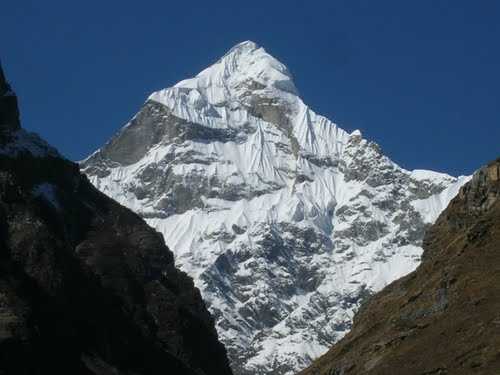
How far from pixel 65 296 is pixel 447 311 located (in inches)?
2520

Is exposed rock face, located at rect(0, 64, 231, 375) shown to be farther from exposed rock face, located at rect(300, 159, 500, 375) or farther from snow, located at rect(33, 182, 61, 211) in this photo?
exposed rock face, located at rect(300, 159, 500, 375)

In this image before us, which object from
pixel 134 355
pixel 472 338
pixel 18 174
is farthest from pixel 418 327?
pixel 18 174

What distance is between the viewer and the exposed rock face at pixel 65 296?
14012 cm

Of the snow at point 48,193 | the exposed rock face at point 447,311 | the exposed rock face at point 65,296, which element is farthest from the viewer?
the snow at point 48,193

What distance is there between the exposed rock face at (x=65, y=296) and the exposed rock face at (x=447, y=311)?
90.6ft

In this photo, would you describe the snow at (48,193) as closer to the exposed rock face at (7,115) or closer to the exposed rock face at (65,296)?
the exposed rock face at (65,296)

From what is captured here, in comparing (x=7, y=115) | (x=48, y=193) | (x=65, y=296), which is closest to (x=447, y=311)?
(x=65, y=296)

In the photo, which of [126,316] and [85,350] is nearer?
[85,350]

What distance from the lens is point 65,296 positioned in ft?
527

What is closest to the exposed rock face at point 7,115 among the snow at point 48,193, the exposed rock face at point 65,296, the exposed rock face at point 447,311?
the exposed rock face at point 65,296

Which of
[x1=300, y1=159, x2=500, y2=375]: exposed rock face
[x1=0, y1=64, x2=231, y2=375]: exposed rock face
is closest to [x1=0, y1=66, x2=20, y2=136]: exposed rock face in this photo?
[x1=0, y1=64, x2=231, y2=375]: exposed rock face

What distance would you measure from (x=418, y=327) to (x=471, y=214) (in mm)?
23439

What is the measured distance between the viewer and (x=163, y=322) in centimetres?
19488

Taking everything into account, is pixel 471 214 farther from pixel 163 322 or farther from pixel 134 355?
pixel 163 322
